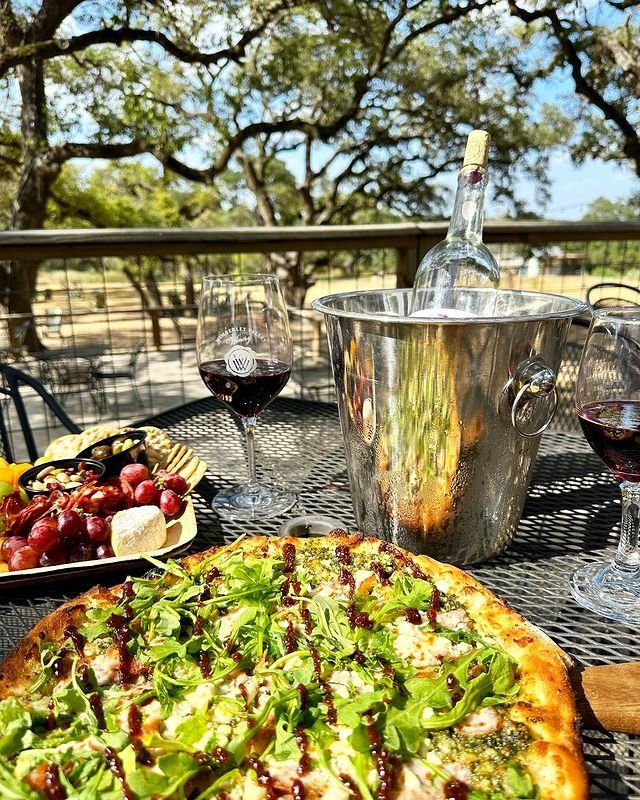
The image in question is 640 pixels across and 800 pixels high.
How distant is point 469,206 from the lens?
1.42 meters

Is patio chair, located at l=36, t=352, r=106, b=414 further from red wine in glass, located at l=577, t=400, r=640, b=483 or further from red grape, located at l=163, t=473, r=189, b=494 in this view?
red wine in glass, located at l=577, t=400, r=640, b=483

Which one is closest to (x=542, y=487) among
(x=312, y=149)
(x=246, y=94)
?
(x=246, y=94)

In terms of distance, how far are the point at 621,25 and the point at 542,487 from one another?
11907 millimetres

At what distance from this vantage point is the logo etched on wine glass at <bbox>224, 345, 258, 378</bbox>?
1182 millimetres

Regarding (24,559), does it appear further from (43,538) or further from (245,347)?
(245,347)

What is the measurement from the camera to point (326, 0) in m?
9.73

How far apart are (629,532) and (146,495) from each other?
82cm

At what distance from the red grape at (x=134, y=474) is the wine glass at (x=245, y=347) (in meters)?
0.15

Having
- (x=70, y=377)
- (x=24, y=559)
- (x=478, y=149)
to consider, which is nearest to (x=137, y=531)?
(x=24, y=559)

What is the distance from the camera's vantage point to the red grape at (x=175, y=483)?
1.14 meters

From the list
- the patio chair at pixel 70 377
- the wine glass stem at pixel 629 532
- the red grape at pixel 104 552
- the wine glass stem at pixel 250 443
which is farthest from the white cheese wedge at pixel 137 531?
the patio chair at pixel 70 377

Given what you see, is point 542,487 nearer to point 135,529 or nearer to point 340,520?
point 340,520

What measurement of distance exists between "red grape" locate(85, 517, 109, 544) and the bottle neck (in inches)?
40.2

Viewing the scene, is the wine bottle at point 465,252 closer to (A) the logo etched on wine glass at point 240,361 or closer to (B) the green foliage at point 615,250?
(A) the logo etched on wine glass at point 240,361
